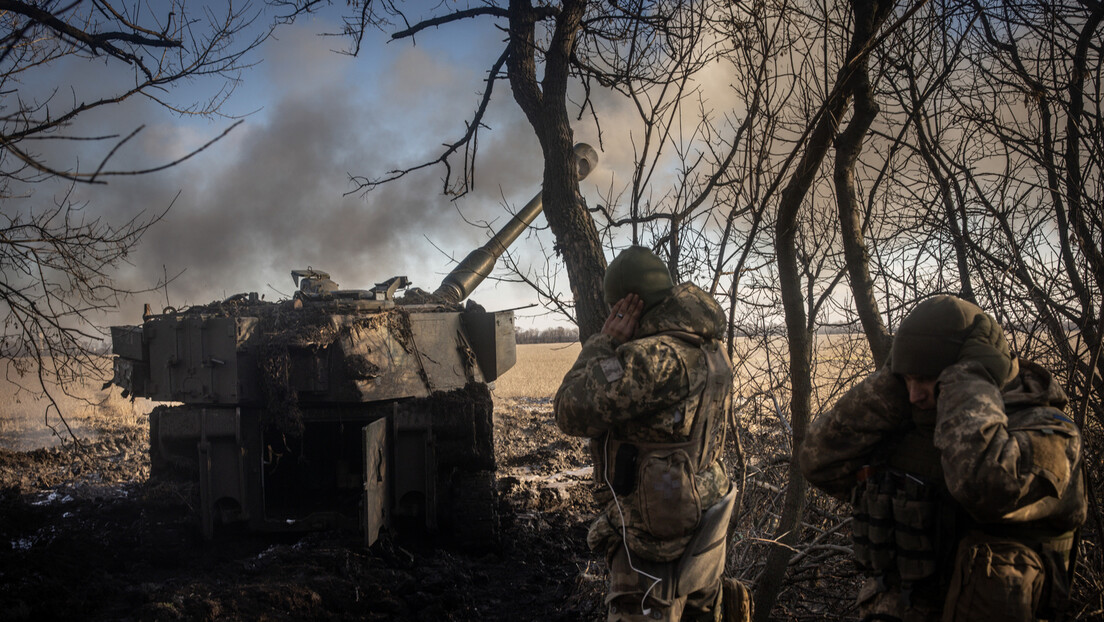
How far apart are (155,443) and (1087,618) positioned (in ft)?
21.9

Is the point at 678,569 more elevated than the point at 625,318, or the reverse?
the point at 625,318

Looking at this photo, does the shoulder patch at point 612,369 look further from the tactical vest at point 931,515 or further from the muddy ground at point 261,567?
the muddy ground at point 261,567

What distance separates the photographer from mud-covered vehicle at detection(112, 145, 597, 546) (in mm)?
6414

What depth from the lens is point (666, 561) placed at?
2984 millimetres

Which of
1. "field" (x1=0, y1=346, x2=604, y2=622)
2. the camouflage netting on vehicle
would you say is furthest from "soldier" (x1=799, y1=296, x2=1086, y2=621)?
the camouflage netting on vehicle

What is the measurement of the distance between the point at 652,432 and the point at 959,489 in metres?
1.15

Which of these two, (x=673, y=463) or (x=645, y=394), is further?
(x=673, y=463)

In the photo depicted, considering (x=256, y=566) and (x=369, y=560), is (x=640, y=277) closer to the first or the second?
(x=369, y=560)

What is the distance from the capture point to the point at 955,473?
6.91 ft

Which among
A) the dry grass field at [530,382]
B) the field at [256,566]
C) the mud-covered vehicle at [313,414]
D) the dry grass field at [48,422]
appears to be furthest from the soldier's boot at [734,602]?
the dry grass field at [530,382]

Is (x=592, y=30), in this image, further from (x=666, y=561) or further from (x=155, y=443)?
(x=155, y=443)

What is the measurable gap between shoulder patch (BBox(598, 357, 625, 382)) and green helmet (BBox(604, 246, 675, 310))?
357mm

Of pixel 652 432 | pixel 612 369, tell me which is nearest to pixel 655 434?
pixel 652 432

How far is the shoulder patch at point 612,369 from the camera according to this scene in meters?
2.85
